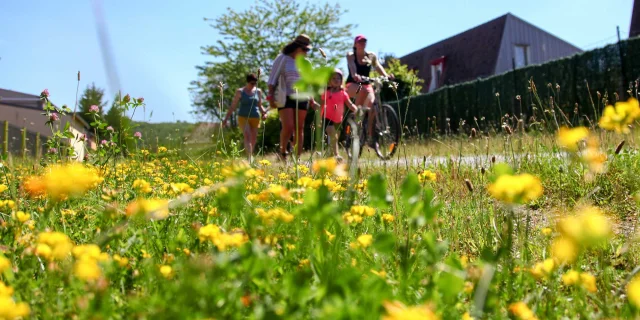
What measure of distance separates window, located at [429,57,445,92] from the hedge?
34.3ft

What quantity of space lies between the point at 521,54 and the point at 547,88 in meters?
16.6

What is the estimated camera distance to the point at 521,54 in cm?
2795

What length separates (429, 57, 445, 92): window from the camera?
29536mm

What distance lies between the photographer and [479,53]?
2752 cm

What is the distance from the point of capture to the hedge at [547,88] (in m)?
11.8

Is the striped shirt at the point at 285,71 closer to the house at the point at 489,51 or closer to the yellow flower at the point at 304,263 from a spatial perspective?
the yellow flower at the point at 304,263

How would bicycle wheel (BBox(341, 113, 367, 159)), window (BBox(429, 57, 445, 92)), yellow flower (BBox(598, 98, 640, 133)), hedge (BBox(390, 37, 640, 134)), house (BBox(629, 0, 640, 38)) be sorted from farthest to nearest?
1. window (BBox(429, 57, 445, 92))
2. house (BBox(629, 0, 640, 38))
3. hedge (BBox(390, 37, 640, 134))
4. bicycle wheel (BBox(341, 113, 367, 159))
5. yellow flower (BBox(598, 98, 640, 133))

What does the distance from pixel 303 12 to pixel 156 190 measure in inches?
1142

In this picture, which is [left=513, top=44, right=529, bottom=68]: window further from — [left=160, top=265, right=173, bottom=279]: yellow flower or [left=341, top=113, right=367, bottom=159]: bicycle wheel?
[left=160, top=265, right=173, bottom=279]: yellow flower

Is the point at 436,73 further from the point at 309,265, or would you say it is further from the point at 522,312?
the point at 522,312

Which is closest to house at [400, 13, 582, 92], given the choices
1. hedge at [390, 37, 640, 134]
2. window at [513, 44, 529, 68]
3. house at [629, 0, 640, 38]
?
window at [513, 44, 529, 68]

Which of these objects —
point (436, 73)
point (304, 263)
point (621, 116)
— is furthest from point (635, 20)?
point (304, 263)

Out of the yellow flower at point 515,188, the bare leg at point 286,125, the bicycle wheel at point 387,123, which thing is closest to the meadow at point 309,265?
the yellow flower at point 515,188

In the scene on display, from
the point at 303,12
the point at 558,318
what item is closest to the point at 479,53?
the point at 303,12
